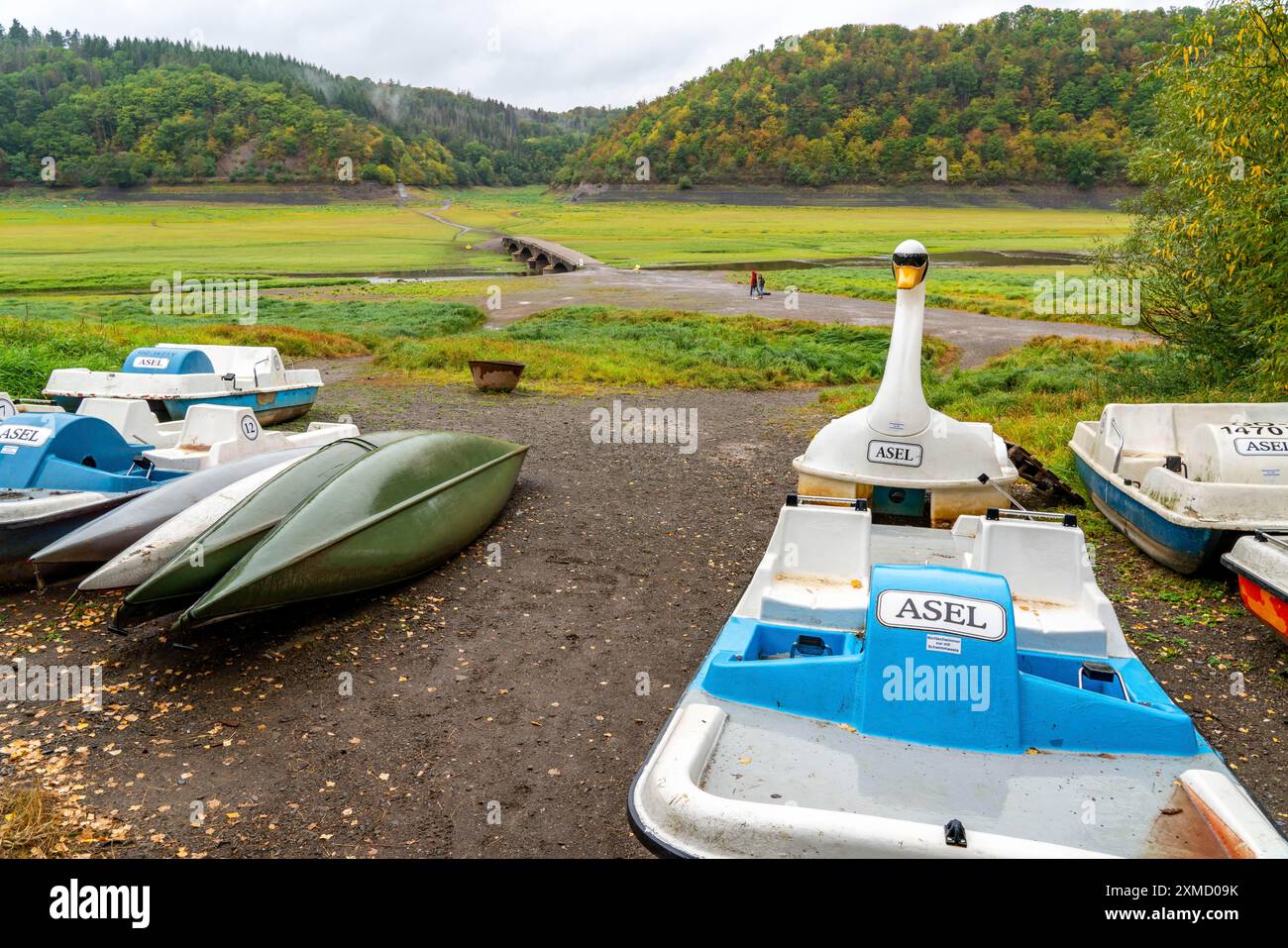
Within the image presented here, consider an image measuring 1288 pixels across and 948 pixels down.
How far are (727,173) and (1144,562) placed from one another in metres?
140

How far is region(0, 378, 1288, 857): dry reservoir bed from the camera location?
4.71 meters

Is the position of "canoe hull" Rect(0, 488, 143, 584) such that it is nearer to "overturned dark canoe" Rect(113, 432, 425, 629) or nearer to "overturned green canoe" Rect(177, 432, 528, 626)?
"overturned dark canoe" Rect(113, 432, 425, 629)

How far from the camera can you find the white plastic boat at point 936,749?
332 cm

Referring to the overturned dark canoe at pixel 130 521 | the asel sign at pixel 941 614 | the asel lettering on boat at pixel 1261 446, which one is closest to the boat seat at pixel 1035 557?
the asel sign at pixel 941 614

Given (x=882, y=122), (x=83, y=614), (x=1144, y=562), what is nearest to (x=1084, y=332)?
(x=1144, y=562)

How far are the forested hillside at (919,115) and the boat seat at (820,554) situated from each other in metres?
136

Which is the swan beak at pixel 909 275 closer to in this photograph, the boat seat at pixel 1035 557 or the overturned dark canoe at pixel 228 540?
the boat seat at pixel 1035 557

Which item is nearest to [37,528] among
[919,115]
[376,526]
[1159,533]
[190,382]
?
[376,526]

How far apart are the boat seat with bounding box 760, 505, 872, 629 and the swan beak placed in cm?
334

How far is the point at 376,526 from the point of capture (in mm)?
7598

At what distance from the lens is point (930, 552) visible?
7.25 meters

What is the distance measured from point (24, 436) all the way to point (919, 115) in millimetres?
156548

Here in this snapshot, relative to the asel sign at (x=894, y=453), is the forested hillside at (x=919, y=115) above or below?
above

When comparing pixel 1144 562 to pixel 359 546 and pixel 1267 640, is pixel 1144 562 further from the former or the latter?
pixel 359 546
